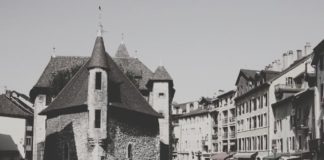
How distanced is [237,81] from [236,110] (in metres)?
3.93

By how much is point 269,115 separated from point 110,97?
20597 millimetres

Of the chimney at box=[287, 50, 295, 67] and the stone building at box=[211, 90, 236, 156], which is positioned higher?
the chimney at box=[287, 50, 295, 67]

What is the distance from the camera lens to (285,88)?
5088 cm

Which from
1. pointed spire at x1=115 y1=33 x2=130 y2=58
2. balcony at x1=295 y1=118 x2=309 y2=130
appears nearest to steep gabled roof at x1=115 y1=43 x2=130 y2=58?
pointed spire at x1=115 y1=33 x2=130 y2=58

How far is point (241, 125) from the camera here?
64.0 meters

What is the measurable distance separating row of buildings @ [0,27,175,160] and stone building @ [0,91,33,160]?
1.06 metres

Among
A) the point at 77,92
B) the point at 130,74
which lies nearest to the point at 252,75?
the point at 130,74

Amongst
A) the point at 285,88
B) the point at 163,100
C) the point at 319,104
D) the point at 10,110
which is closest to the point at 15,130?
the point at 10,110

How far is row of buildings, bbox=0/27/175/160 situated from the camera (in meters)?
37.6

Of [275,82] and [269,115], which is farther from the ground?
[275,82]

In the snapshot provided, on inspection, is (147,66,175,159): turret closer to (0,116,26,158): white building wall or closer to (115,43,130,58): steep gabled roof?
(115,43,130,58): steep gabled roof

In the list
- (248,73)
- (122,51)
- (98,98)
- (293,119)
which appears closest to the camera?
(98,98)

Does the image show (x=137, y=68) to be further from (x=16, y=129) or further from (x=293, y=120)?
(x=293, y=120)

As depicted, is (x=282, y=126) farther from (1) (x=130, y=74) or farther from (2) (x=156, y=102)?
(1) (x=130, y=74)
